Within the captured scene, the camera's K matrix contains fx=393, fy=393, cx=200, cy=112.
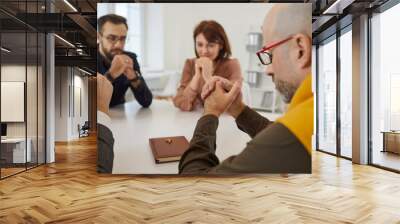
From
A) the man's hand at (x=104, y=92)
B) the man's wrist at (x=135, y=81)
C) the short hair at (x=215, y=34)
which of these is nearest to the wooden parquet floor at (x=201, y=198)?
the man's hand at (x=104, y=92)

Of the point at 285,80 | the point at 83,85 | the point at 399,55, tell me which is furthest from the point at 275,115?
the point at 83,85

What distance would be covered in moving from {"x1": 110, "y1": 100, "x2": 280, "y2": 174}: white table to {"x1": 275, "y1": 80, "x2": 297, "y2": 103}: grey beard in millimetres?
799

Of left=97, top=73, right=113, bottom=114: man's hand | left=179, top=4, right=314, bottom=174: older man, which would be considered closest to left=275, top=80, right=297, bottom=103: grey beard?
left=179, top=4, right=314, bottom=174: older man

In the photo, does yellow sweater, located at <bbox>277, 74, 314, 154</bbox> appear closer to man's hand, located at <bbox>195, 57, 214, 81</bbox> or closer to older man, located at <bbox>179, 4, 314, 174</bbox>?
older man, located at <bbox>179, 4, 314, 174</bbox>

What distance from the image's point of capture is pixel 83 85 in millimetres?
17812

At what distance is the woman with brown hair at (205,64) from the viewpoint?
5.71 metres

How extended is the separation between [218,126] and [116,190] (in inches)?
66.1

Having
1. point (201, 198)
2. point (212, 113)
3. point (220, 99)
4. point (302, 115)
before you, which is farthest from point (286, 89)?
point (201, 198)

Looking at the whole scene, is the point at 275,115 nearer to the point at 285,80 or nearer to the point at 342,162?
the point at 285,80

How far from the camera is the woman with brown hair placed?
5711 millimetres

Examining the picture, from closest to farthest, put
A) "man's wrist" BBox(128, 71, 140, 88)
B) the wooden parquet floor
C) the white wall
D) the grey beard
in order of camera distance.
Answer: the wooden parquet floor → the grey beard → "man's wrist" BBox(128, 71, 140, 88) → the white wall

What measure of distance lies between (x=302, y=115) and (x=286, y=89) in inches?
17.2

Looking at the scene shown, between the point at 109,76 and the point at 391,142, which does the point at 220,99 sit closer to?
the point at 109,76

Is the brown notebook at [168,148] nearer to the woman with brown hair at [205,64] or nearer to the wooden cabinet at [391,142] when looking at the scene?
the woman with brown hair at [205,64]
